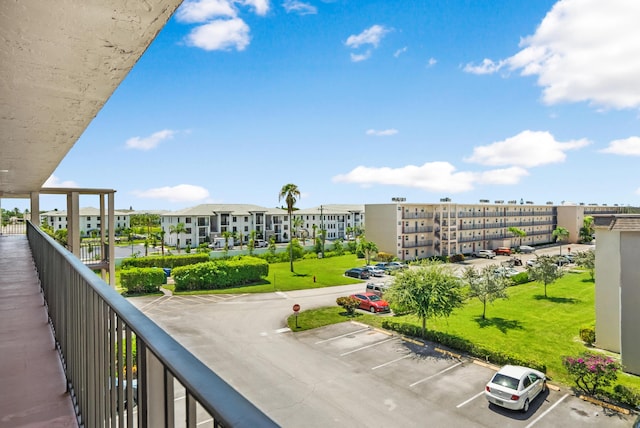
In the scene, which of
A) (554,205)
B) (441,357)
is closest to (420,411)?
(441,357)

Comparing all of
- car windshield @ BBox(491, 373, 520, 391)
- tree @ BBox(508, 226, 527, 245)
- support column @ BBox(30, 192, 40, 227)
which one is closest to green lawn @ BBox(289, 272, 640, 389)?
car windshield @ BBox(491, 373, 520, 391)

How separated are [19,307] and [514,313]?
85.9ft

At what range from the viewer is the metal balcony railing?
0.86 meters

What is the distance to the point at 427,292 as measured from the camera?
19.2 meters

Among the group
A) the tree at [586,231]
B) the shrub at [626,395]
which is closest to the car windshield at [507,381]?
the shrub at [626,395]

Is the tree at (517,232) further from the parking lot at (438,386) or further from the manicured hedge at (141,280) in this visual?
the manicured hedge at (141,280)

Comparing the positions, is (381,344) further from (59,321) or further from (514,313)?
(59,321)

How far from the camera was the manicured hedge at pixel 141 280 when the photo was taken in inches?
1206

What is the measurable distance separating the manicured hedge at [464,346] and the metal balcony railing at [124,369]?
1683 cm

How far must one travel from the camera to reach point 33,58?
263cm

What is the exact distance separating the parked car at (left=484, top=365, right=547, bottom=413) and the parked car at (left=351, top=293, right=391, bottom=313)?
11.7 metres

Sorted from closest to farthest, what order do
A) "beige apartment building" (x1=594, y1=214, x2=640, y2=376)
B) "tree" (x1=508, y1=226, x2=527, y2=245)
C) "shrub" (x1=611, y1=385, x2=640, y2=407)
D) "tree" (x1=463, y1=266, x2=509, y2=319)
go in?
"shrub" (x1=611, y1=385, x2=640, y2=407)
"beige apartment building" (x1=594, y1=214, x2=640, y2=376)
"tree" (x1=463, y1=266, x2=509, y2=319)
"tree" (x1=508, y1=226, x2=527, y2=245)

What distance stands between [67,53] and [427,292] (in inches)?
738

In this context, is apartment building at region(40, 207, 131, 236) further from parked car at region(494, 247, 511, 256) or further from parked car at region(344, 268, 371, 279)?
parked car at region(494, 247, 511, 256)
